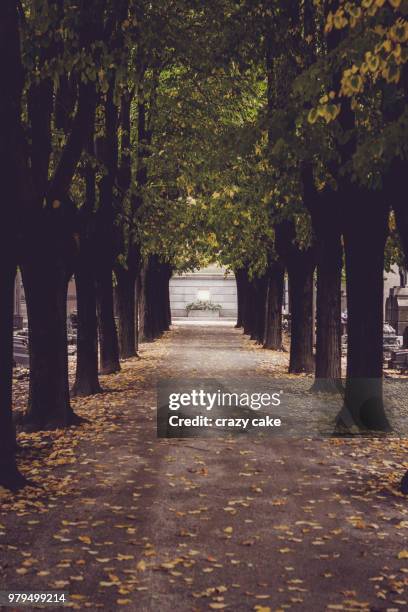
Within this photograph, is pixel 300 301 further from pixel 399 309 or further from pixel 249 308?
pixel 249 308

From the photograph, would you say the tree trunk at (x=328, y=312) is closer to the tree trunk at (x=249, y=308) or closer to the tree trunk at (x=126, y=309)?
the tree trunk at (x=126, y=309)

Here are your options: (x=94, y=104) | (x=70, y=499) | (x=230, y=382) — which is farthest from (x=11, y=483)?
(x=230, y=382)

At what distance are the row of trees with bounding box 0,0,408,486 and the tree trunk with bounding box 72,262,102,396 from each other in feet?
0.10

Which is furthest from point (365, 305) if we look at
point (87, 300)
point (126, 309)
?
point (126, 309)

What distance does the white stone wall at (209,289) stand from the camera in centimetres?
8569

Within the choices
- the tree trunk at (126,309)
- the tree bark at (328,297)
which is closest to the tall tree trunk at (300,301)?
the tree bark at (328,297)

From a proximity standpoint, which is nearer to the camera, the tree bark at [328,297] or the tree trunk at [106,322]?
the tree bark at [328,297]

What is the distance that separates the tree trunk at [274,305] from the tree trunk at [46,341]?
2008 centimetres

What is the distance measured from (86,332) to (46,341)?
477cm

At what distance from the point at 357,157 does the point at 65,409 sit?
664cm

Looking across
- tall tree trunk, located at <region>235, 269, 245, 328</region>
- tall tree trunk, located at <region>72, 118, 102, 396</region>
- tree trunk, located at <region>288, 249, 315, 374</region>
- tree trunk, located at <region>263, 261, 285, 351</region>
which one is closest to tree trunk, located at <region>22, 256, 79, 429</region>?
tall tree trunk, located at <region>72, 118, 102, 396</region>

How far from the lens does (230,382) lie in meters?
22.9

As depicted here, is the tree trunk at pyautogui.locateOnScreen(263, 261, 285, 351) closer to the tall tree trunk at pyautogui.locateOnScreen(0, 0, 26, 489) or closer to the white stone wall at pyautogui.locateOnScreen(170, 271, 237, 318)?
the tall tree trunk at pyautogui.locateOnScreen(0, 0, 26, 489)

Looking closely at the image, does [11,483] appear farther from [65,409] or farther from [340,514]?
[65,409]
